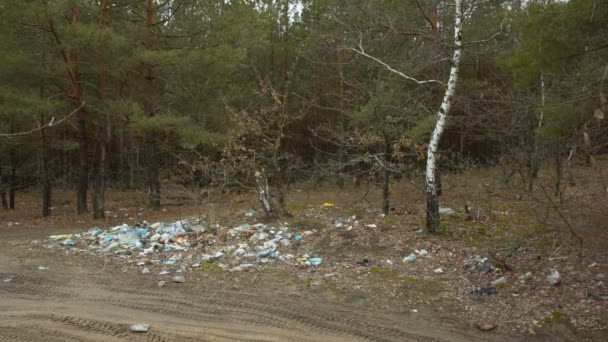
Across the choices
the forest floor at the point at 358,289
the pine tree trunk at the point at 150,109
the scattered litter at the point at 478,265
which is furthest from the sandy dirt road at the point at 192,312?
the pine tree trunk at the point at 150,109

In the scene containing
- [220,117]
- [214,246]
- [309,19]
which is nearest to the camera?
[214,246]

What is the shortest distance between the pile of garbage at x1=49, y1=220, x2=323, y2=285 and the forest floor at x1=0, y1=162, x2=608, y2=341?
0.26m

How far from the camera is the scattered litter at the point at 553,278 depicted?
6.39 meters

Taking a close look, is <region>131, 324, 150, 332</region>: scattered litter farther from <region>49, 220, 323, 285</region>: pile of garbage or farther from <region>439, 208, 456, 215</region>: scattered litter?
<region>439, 208, 456, 215</region>: scattered litter

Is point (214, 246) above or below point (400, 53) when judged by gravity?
below

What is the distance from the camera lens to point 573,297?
19.7 feet

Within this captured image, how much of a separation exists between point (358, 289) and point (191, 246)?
3744mm

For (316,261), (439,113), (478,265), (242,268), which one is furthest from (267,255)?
(439,113)

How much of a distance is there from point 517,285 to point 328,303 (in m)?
2.68

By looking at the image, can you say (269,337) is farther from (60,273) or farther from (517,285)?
(60,273)

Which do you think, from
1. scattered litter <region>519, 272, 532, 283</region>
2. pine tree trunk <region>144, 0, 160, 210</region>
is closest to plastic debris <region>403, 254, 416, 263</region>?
scattered litter <region>519, 272, 532, 283</region>

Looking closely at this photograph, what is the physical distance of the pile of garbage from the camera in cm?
808

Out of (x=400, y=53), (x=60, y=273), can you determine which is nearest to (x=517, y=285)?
(x=400, y=53)

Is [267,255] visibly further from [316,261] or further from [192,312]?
[192,312]
